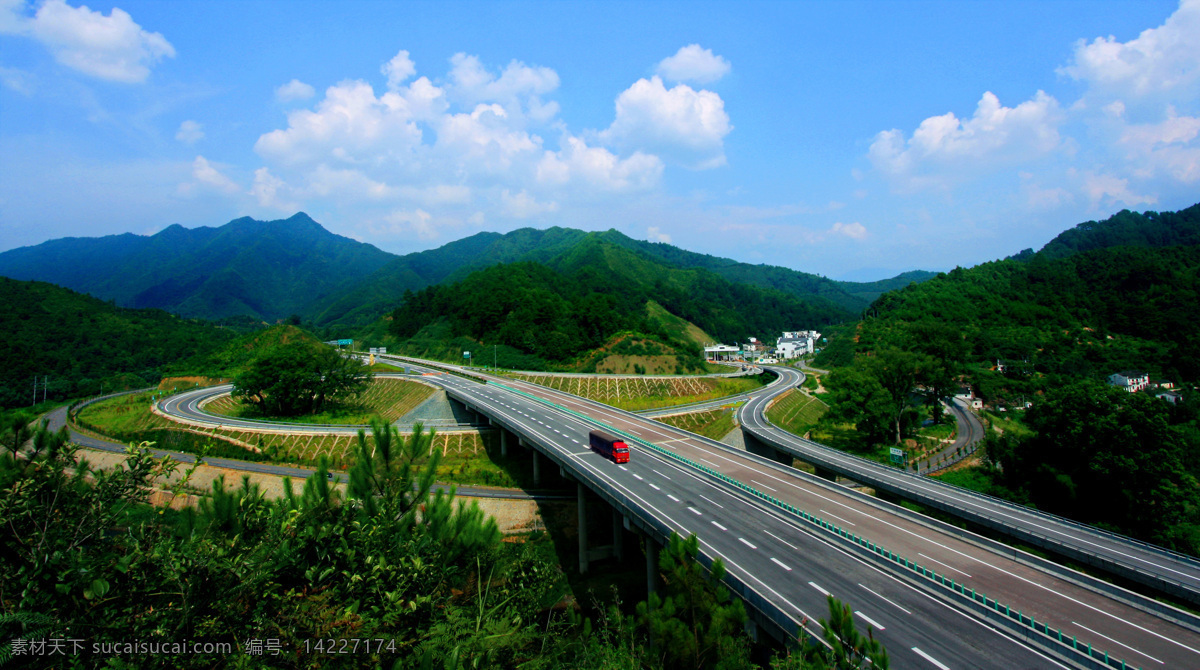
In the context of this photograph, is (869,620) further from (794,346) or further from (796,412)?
(794,346)

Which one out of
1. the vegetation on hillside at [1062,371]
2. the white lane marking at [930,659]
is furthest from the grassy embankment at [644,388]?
the white lane marking at [930,659]

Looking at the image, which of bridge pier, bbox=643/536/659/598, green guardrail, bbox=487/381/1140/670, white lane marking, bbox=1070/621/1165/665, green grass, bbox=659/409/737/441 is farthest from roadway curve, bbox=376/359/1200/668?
green grass, bbox=659/409/737/441

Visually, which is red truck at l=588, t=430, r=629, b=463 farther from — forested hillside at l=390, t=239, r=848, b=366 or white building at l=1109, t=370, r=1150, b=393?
white building at l=1109, t=370, r=1150, b=393

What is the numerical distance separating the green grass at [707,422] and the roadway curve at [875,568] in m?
19.6

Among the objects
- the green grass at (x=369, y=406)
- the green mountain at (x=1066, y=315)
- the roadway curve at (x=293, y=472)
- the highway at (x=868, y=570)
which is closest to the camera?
the highway at (x=868, y=570)

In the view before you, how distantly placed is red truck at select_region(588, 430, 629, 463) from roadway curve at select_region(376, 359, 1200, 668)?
2.49 feet

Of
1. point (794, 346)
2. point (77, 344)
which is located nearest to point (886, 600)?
point (77, 344)

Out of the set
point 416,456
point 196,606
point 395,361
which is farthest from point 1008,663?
point 395,361

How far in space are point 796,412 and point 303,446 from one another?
197ft

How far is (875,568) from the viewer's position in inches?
805

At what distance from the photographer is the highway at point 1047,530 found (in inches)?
806

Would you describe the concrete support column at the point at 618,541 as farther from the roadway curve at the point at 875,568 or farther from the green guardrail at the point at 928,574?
the green guardrail at the point at 928,574

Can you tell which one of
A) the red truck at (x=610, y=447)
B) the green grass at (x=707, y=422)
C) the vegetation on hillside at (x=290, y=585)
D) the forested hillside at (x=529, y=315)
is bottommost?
the green grass at (x=707, y=422)

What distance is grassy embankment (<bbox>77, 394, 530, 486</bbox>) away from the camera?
48594 mm
